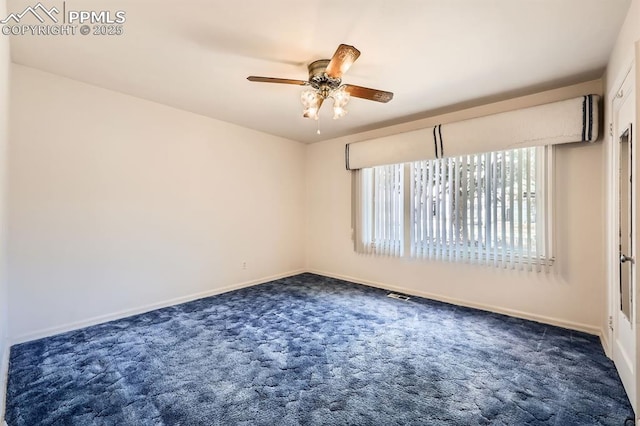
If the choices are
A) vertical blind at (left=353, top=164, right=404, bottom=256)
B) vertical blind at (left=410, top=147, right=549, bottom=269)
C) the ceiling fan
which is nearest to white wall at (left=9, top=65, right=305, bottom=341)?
vertical blind at (left=353, top=164, right=404, bottom=256)

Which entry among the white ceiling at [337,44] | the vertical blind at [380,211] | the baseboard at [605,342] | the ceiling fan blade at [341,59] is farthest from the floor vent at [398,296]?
the ceiling fan blade at [341,59]

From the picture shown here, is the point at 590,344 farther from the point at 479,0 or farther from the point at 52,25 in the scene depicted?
the point at 52,25

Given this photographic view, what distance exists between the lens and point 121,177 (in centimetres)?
316

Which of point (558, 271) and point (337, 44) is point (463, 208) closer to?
point (558, 271)

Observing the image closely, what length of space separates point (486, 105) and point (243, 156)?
135 inches

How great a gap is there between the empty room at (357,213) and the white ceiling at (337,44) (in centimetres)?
2

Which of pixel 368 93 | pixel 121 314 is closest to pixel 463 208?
pixel 368 93

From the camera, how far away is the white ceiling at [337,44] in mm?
1825

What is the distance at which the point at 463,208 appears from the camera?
3.52 metres

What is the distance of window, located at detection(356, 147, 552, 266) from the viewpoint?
9.99 feet

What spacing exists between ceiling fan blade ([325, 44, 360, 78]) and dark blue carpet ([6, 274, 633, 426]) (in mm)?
2251

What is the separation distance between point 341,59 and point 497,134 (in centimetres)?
222

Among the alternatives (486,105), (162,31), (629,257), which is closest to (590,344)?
(629,257)

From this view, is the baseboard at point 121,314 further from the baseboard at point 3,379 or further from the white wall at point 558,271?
the white wall at point 558,271
